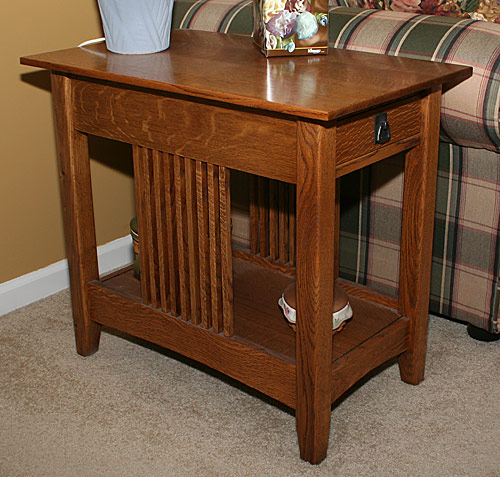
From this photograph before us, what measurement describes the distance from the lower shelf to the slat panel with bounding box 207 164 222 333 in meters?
0.04

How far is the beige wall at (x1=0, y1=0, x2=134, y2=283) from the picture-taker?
6.32ft

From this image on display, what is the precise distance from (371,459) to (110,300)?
0.69 m

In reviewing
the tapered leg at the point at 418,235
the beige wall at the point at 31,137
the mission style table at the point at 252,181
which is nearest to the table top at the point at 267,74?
the mission style table at the point at 252,181

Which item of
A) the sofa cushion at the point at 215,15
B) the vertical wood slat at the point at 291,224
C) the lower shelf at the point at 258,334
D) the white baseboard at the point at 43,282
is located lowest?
the white baseboard at the point at 43,282

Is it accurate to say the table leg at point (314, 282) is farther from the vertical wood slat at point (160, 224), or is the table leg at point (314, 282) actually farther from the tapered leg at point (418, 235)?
the vertical wood slat at point (160, 224)

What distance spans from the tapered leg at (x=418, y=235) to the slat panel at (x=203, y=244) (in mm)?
410

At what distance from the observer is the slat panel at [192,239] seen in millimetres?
1506

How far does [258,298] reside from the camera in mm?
1798

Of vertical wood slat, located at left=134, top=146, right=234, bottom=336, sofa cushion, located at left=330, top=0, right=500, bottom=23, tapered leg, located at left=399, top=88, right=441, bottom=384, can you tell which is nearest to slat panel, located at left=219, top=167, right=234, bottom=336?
vertical wood slat, located at left=134, top=146, right=234, bottom=336

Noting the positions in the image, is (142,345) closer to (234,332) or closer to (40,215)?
(234,332)

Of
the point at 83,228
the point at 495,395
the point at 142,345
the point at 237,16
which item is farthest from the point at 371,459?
the point at 237,16

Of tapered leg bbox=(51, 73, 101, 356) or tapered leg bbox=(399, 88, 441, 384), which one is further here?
tapered leg bbox=(51, 73, 101, 356)

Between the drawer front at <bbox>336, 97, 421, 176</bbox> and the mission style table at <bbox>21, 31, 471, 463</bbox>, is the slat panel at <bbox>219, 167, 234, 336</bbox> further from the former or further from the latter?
the drawer front at <bbox>336, 97, 421, 176</bbox>

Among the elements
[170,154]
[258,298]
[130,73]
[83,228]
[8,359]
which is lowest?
[8,359]
